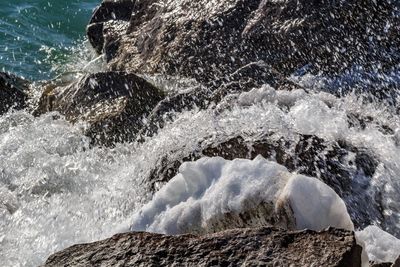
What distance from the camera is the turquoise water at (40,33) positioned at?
35.1ft

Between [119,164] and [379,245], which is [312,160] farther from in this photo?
[119,164]

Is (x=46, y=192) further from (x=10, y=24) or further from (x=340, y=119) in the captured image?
(x=10, y=24)

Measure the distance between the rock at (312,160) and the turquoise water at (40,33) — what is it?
18.6 ft

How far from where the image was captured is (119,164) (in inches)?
242

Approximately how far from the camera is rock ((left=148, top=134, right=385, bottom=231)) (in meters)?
4.74

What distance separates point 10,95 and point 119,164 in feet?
9.07

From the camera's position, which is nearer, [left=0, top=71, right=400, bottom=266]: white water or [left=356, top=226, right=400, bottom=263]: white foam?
[left=356, top=226, right=400, bottom=263]: white foam

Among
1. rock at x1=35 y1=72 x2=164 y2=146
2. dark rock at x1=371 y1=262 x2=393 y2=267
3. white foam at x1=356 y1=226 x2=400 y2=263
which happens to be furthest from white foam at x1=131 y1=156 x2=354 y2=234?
rock at x1=35 y1=72 x2=164 y2=146

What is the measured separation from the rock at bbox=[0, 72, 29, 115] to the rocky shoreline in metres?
0.02

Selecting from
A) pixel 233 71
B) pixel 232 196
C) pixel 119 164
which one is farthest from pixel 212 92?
pixel 232 196

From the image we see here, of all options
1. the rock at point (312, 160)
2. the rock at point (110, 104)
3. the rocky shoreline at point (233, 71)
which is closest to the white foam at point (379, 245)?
the rocky shoreline at point (233, 71)

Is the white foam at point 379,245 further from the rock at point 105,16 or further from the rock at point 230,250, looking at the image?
the rock at point 105,16

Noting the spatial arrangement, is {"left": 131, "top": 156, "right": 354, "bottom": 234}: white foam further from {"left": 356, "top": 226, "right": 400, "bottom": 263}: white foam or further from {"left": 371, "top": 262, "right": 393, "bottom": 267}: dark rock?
{"left": 371, "top": 262, "right": 393, "bottom": 267}: dark rock

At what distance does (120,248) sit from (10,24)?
9725 mm
